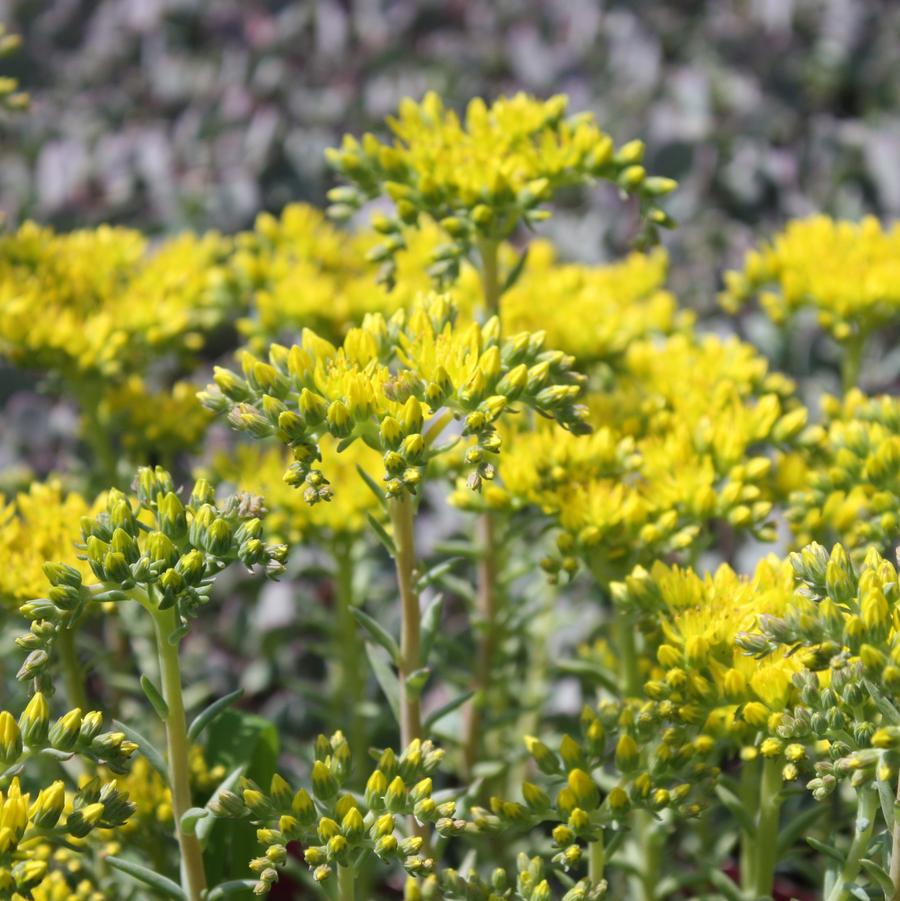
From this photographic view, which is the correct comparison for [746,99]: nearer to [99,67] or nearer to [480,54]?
[480,54]

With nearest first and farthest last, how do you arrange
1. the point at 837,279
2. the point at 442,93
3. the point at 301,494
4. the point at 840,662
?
the point at 840,662, the point at 301,494, the point at 837,279, the point at 442,93

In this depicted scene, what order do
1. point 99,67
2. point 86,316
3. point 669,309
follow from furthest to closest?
1. point 99,67
2. point 669,309
3. point 86,316

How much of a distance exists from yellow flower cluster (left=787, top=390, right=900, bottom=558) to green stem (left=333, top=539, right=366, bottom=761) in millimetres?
481

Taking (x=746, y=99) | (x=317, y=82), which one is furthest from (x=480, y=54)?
(x=746, y=99)

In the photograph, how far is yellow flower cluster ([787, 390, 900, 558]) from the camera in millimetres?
1141

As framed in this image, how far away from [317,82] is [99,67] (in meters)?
0.55

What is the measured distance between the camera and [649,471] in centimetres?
→ 115

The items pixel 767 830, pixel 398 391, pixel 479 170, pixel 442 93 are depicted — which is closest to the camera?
pixel 398 391

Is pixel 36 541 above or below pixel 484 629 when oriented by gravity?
above

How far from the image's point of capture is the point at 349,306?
1.47 metres

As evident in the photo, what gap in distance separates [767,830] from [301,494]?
1.82 feet

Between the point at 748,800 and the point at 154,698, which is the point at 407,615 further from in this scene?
the point at 748,800

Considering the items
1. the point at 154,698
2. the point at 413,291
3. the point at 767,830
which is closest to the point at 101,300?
the point at 413,291

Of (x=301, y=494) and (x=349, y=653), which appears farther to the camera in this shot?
(x=349, y=653)
